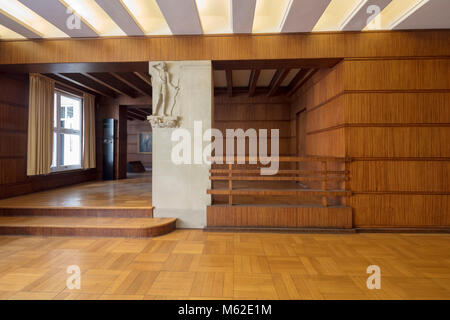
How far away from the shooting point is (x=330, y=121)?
4516mm

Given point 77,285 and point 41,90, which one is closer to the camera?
point 77,285

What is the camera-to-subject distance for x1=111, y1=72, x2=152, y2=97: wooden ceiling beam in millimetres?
5785

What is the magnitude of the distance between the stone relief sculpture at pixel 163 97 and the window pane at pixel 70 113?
415 centimetres

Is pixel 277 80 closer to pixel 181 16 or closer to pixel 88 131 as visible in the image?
pixel 181 16

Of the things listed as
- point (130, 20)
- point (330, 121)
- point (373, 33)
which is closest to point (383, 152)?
point (330, 121)

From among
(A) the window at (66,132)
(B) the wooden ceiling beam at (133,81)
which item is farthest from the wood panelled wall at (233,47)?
(A) the window at (66,132)

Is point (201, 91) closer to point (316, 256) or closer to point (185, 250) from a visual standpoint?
point (185, 250)

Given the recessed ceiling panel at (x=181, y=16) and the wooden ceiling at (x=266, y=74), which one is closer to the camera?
the recessed ceiling panel at (x=181, y=16)

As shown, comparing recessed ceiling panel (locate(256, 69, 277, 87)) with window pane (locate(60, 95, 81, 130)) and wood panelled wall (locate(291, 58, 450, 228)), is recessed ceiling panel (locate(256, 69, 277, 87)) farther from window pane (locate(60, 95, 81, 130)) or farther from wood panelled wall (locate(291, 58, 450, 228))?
window pane (locate(60, 95, 81, 130))

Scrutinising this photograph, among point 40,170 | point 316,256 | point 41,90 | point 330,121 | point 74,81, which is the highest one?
point 74,81

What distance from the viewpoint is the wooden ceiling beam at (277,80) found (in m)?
5.55

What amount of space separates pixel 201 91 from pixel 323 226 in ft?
9.45

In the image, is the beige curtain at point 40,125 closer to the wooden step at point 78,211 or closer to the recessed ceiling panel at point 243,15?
the wooden step at point 78,211

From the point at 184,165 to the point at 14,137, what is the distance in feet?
12.2
